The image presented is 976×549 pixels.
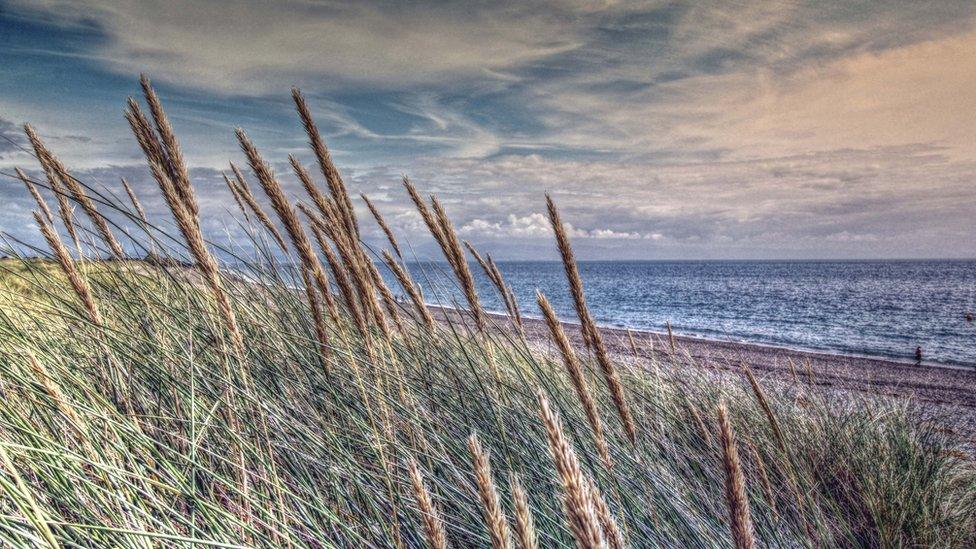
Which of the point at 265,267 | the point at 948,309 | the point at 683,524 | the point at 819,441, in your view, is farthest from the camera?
the point at 948,309

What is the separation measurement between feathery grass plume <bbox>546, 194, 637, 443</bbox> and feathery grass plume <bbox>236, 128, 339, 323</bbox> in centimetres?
99

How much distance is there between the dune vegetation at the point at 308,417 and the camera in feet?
5.54

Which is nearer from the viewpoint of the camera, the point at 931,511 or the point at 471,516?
the point at 471,516

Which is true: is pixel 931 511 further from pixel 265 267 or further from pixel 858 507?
pixel 265 267

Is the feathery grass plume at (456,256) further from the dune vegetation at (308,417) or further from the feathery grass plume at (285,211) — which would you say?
the feathery grass plume at (285,211)

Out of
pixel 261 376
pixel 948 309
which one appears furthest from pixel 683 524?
pixel 948 309

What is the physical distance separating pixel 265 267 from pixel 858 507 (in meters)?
4.51

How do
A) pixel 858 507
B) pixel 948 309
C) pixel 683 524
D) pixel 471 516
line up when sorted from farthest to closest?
pixel 948 309 → pixel 858 507 → pixel 683 524 → pixel 471 516

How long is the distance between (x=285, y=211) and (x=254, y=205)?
1.19 m

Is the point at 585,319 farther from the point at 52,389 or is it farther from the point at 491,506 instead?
the point at 52,389

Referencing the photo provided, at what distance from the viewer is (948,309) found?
1635 inches

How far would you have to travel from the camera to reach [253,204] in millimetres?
2986

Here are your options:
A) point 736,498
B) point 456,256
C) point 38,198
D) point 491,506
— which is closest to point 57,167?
point 38,198

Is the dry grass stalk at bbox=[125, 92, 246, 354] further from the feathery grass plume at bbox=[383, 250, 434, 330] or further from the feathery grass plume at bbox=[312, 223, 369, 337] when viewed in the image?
the feathery grass plume at bbox=[383, 250, 434, 330]
